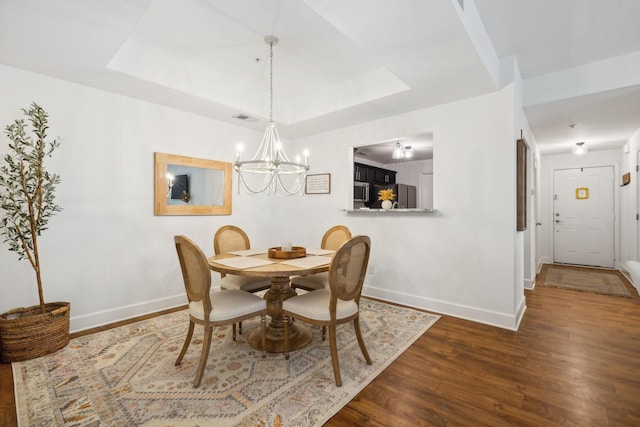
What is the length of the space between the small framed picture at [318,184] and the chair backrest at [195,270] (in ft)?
8.29

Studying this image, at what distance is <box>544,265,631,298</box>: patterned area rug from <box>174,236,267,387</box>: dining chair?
4.48 meters

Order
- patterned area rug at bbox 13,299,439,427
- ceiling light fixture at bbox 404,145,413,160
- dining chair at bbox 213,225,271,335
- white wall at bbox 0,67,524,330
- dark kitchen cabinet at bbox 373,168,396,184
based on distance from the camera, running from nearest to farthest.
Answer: patterned area rug at bbox 13,299,439,427
white wall at bbox 0,67,524,330
dining chair at bbox 213,225,271,335
ceiling light fixture at bbox 404,145,413,160
dark kitchen cabinet at bbox 373,168,396,184

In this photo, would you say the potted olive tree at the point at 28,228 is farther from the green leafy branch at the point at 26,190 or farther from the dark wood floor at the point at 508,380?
the dark wood floor at the point at 508,380

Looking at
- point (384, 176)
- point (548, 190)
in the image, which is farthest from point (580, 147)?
point (384, 176)

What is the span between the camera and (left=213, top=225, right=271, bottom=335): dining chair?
276 cm

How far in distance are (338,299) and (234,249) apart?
157cm

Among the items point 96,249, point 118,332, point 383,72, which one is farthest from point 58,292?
point 383,72

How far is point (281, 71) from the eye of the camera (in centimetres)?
310

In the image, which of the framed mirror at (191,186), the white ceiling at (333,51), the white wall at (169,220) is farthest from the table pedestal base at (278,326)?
the white ceiling at (333,51)

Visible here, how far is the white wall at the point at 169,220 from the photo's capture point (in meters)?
2.64

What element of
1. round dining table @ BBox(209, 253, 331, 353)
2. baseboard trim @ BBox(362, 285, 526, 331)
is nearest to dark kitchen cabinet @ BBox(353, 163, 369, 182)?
baseboard trim @ BBox(362, 285, 526, 331)

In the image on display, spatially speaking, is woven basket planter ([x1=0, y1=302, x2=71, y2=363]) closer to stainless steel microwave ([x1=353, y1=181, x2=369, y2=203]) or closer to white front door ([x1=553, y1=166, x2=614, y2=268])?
stainless steel microwave ([x1=353, y1=181, x2=369, y2=203])

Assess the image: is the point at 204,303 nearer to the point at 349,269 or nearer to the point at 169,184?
the point at 349,269

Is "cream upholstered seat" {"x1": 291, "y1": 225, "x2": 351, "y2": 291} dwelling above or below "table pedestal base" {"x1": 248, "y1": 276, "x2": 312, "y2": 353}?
above
